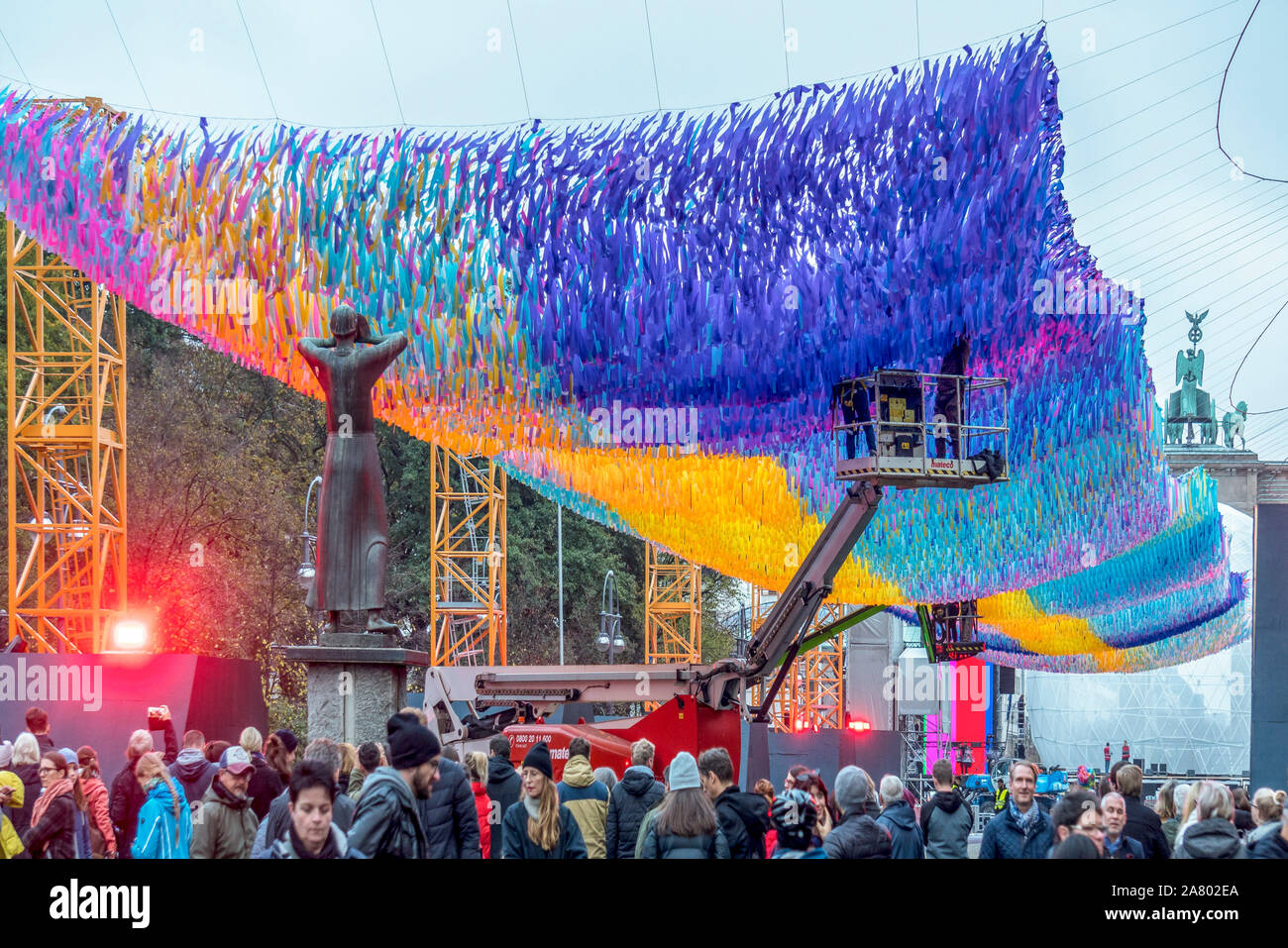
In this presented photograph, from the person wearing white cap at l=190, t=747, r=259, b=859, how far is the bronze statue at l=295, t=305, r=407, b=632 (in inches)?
165

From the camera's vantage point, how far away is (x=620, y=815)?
329 inches

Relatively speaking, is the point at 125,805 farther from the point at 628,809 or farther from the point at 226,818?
the point at 628,809

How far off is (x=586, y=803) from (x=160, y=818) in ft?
7.76

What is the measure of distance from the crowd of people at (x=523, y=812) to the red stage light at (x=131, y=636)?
509 centimetres

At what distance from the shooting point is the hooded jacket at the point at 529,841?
24.9 feet

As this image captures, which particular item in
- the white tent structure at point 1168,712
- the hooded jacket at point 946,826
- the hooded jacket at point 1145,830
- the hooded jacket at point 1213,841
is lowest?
the white tent structure at point 1168,712

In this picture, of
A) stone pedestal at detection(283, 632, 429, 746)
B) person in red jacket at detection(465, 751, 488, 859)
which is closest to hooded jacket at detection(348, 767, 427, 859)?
person in red jacket at detection(465, 751, 488, 859)

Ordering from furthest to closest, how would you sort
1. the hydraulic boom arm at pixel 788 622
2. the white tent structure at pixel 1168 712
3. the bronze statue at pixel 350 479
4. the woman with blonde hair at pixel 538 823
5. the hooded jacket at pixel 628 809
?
the white tent structure at pixel 1168 712 → the hydraulic boom arm at pixel 788 622 → the bronze statue at pixel 350 479 → the hooded jacket at pixel 628 809 → the woman with blonde hair at pixel 538 823

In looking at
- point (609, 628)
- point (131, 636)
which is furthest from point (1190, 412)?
point (131, 636)

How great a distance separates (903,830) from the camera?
823cm

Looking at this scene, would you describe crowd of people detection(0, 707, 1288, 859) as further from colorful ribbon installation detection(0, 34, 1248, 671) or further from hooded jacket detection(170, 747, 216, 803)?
colorful ribbon installation detection(0, 34, 1248, 671)

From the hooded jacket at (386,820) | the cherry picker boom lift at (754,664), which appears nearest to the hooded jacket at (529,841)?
the hooded jacket at (386,820)

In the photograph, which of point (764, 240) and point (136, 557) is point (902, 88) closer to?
point (764, 240)

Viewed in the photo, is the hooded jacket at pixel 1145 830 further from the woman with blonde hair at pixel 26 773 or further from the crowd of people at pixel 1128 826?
the woman with blonde hair at pixel 26 773
